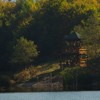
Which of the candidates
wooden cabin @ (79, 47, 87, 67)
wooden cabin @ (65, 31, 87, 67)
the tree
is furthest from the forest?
wooden cabin @ (79, 47, 87, 67)

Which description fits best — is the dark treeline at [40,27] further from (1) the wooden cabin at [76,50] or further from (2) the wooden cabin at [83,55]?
(2) the wooden cabin at [83,55]

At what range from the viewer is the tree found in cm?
9856

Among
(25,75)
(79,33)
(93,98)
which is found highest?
(79,33)

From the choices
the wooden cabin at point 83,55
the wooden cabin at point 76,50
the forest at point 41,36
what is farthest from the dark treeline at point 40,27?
the wooden cabin at point 83,55

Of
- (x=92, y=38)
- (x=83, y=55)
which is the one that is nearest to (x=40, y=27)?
(x=83, y=55)

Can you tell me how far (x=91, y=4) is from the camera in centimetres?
11125

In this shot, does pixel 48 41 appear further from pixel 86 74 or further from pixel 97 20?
pixel 86 74

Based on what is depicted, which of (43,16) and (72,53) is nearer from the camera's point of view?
(72,53)

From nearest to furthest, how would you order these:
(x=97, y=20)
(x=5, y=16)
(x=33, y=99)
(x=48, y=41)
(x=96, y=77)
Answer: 1. (x=33, y=99)
2. (x=96, y=77)
3. (x=97, y=20)
4. (x=48, y=41)
5. (x=5, y=16)

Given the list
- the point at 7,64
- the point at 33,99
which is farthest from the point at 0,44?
the point at 33,99

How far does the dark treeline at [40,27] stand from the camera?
10038 cm

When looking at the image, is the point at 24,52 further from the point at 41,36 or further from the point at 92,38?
the point at 92,38

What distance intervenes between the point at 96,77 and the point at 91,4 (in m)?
31.1

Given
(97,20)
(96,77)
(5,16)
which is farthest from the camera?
(5,16)
